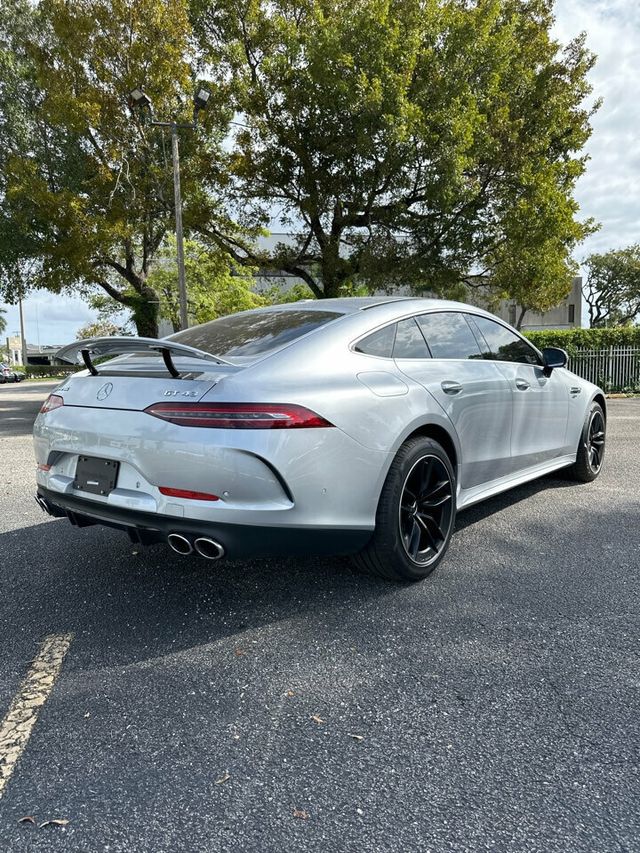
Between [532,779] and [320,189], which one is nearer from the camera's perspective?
[532,779]

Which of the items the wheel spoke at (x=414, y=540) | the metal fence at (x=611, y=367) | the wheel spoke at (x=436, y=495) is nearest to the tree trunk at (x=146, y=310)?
the metal fence at (x=611, y=367)

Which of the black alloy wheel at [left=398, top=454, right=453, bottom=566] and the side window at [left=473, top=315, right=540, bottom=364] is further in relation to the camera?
the side window at [left=473, top=315, right=540, bottom=364]

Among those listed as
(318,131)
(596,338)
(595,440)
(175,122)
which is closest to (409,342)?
(595,440)

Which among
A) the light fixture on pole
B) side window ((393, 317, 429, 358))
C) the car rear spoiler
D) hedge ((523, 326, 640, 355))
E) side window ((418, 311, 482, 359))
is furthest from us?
hedge ((523, 326, 640, 355))

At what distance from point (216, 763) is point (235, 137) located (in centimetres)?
1796

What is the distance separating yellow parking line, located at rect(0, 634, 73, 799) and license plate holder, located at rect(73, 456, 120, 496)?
0.65 m

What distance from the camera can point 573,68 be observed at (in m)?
17.3

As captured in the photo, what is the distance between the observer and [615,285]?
150 ft

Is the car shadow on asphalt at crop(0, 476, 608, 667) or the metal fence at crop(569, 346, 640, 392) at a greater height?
the metal fence at crop(569, 346, 640, 392)

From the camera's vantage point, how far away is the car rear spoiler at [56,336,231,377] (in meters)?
2.57

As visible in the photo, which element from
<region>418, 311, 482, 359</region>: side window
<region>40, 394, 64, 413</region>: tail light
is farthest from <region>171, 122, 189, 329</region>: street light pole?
<region>40, 394, 64, 413</region>: tail light

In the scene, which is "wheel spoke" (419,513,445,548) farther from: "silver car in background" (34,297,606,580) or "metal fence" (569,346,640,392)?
"metal fence" (569,346,640,392)

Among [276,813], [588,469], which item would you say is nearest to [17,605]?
[276,813]

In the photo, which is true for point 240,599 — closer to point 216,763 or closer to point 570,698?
point 216,763
